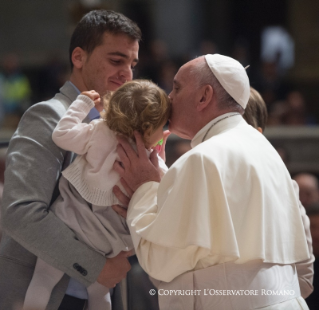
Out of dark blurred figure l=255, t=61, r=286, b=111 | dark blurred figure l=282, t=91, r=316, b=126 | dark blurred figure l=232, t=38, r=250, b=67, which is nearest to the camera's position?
dark blurred figure l=282, t=91, r=316, b=126

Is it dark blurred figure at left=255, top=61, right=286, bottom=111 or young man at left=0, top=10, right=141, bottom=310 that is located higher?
young man at left=0, top=10, right=141, bottom=310

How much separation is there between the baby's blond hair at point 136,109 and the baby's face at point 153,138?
20 millimetres

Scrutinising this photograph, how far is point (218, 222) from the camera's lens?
2723 mm

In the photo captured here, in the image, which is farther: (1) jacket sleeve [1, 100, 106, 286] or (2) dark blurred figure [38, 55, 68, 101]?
(2) dark blurred figure [38, 55, 68, 101]

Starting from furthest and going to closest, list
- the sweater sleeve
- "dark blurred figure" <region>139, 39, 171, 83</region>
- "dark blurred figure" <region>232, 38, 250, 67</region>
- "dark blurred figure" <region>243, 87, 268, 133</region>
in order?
"dark blurred figure" <region>232, 38, 250, 67</region> < "dark blurred figure" <region>139, 39, 171, 83</region> < "dark blurred figure" <region>243, 87, 268, 133</region> < the sweater sleeve

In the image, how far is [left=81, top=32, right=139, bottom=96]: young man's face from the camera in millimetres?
3250

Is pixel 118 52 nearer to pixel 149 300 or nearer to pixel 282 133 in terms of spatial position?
pixel 149 300

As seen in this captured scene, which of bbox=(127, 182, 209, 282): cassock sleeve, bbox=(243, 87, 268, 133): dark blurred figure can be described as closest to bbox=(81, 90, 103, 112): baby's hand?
bbox=(127, 182, 209, 282): cassock sleeve

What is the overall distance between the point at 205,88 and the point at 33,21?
522 inches

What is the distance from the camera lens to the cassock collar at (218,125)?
296 cm

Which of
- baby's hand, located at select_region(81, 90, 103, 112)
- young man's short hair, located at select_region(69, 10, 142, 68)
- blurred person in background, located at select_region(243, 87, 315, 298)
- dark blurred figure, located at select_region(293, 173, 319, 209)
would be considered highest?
young man's short hair, located at select_region(69, 10, 142, 68)

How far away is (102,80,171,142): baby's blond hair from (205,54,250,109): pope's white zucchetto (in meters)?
0.29

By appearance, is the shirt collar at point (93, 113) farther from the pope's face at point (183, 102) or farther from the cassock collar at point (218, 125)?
the cassock collar at point (218, 125)

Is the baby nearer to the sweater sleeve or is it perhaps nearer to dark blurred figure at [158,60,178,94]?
the sweater sleeve
